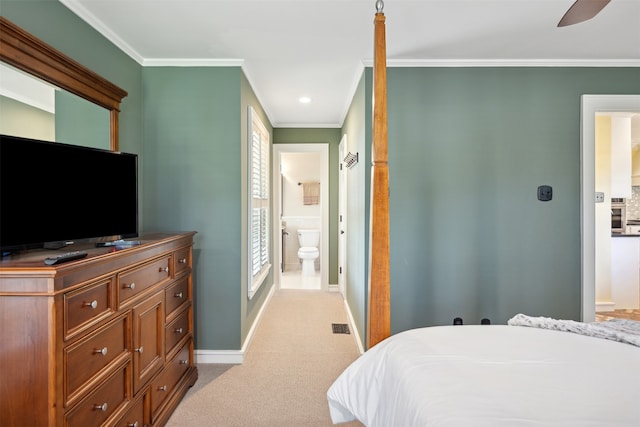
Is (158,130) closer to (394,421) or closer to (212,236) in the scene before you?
(212,236)

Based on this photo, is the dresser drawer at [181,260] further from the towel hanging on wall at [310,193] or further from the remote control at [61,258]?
the towel hanging on wall at [310,193]

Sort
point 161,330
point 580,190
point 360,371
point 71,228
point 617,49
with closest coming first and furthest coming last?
point 360,371
point 71,228
point 161,330
point 617,49
point 580,190

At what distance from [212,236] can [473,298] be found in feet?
7.09

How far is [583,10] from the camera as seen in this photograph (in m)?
1.42

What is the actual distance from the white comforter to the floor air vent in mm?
1986

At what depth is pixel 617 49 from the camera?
253 cm

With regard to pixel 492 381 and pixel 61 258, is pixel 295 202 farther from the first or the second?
pixel 492 381

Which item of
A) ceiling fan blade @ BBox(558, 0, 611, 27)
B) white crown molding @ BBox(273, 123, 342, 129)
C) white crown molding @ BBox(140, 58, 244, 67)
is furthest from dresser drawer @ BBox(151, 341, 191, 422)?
white crown molding @ BBox(273, 123, 342, 129)

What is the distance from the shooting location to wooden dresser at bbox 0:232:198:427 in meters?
1.16

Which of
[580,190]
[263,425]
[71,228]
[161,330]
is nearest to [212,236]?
[161,330]

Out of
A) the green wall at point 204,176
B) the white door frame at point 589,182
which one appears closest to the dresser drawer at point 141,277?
the green wall at point 204,176

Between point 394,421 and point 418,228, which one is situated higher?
point 418,228

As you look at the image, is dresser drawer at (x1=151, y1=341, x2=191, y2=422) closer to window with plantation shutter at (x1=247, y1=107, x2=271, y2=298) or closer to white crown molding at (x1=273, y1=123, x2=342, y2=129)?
window with plantation shutter at (x1=247, y1=107, x2=271, y2=298)

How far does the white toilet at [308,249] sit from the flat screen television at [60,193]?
4.19 metres
